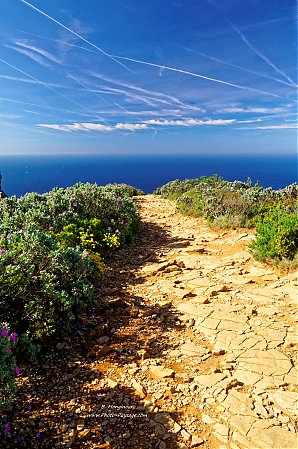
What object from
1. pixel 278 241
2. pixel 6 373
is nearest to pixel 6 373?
pixel 6 373

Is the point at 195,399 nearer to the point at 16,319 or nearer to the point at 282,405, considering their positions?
the point at 282,405

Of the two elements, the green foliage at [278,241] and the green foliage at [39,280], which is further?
the green foliage at [278,241]

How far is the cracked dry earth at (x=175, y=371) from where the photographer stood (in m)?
3.39

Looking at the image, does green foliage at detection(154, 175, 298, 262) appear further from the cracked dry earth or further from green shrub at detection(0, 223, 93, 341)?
green shrub at detection(0, 223, 93, 341)

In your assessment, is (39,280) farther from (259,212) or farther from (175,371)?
(259,212)

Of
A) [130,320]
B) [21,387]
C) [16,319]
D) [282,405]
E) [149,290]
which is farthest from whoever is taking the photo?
[149,290]

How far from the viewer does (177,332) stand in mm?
5504

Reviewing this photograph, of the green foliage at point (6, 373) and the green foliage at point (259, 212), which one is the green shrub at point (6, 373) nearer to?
the green foliage at point (6, 373)

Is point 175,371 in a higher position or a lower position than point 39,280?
lower

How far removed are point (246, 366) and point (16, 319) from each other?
142 inches

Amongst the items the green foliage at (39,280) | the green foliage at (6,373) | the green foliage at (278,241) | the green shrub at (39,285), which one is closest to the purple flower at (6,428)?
the green foliage at (6,373)

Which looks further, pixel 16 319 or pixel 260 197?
pixel 260 197

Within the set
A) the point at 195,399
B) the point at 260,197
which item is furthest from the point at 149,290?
the point at 260,197

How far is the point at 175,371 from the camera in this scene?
4465 millimetres
